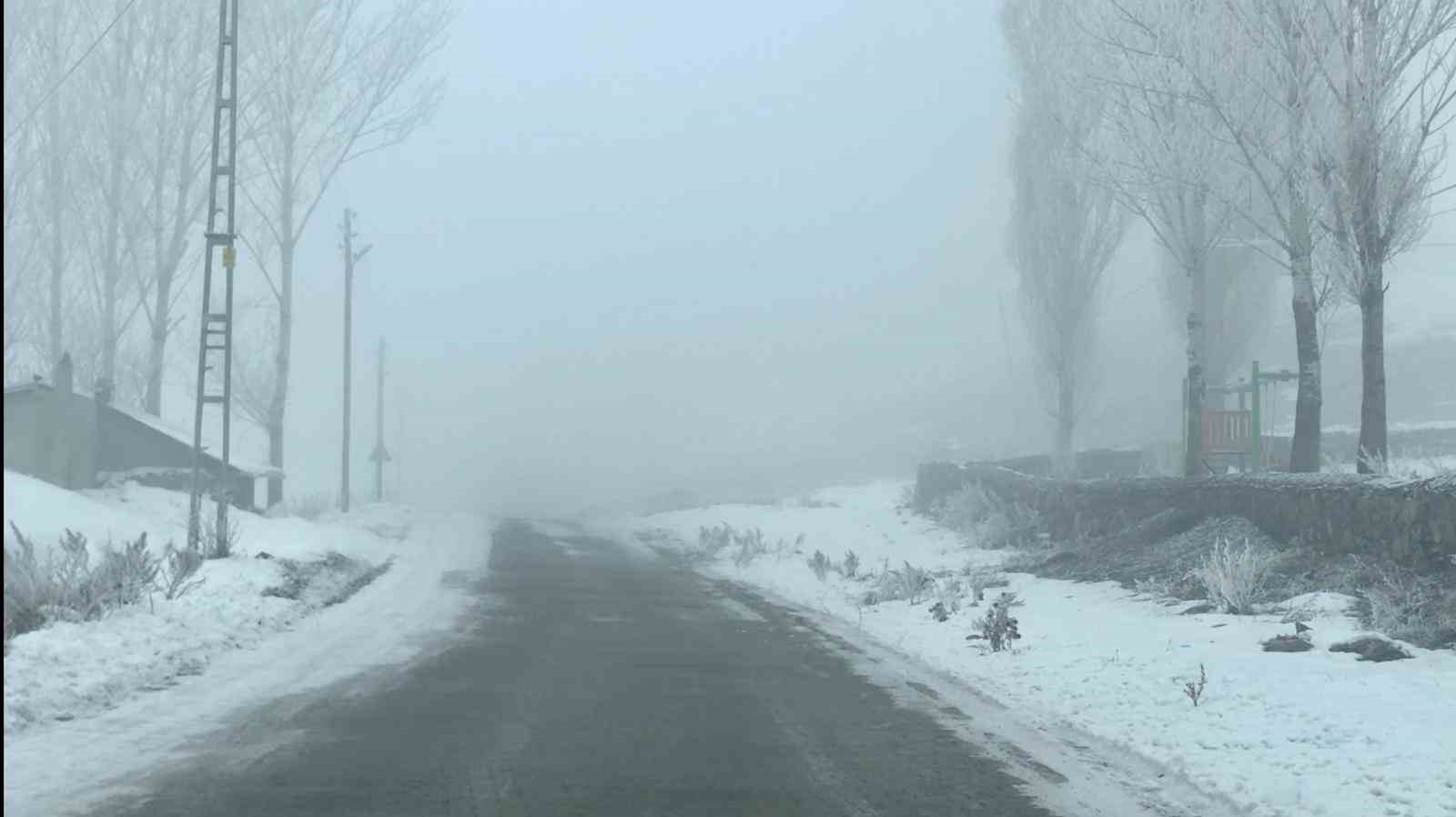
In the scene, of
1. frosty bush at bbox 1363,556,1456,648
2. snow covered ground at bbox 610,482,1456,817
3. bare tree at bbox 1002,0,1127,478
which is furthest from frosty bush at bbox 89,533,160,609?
bare tree at bbox 1002,0,1127,478

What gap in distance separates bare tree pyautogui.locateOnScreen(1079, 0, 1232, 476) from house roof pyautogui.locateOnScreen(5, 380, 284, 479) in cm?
1729

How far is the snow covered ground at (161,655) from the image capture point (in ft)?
26.5

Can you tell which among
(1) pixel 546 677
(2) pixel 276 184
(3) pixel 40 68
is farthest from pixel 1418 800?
(3) pixel 40 68

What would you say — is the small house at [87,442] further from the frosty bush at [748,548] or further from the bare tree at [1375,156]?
the bare tree at [1375,156]

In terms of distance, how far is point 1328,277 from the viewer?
64.1 ft

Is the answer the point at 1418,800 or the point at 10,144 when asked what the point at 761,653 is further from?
the point at 10,144

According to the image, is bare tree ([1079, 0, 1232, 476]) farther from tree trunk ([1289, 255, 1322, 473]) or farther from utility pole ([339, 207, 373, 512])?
utility pole ([339, 207, 373, 512])

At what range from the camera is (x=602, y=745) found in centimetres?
877

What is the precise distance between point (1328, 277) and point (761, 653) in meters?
10.5

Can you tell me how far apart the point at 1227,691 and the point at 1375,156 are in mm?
10092

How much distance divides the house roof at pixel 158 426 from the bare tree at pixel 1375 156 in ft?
64.6

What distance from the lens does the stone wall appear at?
13000mm

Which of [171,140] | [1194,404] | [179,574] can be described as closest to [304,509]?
[171,140]

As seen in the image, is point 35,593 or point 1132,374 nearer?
point 35,593
